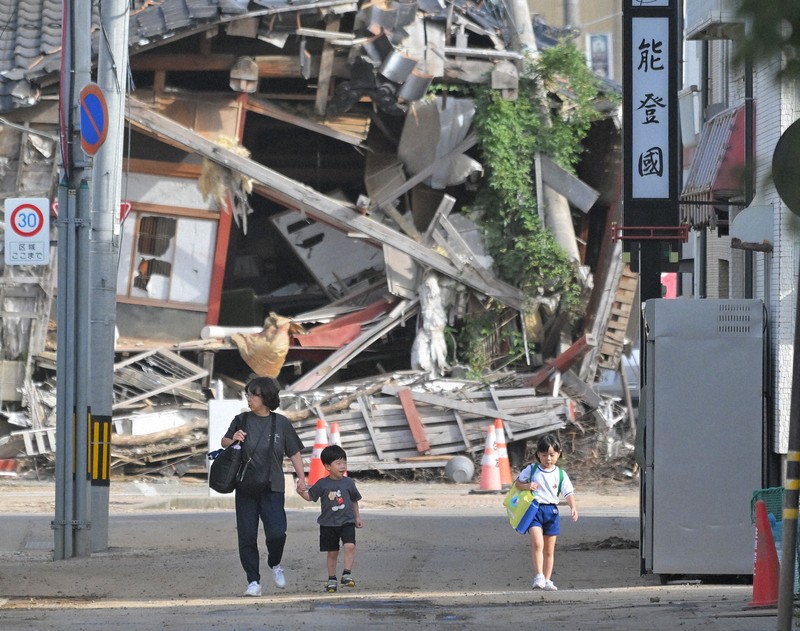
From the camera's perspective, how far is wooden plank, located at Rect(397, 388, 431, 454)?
19.6 m

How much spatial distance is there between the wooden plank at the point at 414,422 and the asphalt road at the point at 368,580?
3.04 meters

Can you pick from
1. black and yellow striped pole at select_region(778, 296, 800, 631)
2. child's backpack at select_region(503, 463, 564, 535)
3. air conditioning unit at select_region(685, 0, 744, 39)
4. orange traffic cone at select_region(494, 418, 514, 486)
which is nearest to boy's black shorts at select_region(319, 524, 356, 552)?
child's backpack at select_region(503, 463, 564, 535)

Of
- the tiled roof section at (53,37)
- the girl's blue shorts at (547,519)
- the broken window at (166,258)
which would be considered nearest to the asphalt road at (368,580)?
the girl's blue shorts at (547,519)

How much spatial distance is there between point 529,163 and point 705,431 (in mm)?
11830

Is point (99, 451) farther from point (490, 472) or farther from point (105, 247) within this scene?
point (490, 472)

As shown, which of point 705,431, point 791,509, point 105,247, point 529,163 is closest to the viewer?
point 791,509

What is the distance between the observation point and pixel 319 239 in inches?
912

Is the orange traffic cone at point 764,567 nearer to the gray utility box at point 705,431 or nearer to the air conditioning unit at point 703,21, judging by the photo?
the gray utility box at point 705,431

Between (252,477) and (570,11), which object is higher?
(570,11)

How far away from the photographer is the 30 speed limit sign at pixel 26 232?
575 inches

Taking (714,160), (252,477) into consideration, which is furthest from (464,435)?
(252,477)

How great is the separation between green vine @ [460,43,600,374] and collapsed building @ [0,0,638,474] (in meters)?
0.28

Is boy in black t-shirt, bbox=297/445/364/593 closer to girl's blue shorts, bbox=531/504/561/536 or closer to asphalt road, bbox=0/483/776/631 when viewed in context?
asphalt road, bbox=0/483/776/631

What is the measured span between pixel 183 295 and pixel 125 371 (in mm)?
2084
